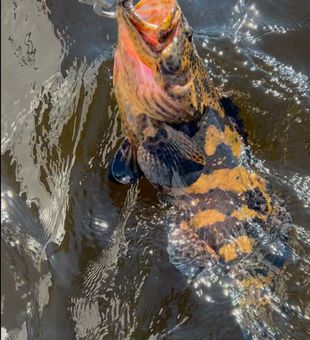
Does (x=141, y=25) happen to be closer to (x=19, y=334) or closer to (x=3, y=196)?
(x=3, y=196)

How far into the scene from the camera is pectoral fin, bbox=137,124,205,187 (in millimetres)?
4086

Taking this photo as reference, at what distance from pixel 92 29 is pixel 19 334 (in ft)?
7.65

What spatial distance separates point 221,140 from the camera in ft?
14.0

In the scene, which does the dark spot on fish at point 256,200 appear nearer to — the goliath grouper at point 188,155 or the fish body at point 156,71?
the goliath grouper at point 188,155

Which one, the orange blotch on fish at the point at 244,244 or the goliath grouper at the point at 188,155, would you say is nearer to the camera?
the goliath grouper at the point at 188,155

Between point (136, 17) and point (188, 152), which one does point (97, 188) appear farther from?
point (136, 17)

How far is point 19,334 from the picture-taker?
4.33 m

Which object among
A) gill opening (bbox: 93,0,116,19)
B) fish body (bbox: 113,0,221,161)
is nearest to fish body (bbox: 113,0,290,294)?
fish body (bbox: 113,0,221,161)

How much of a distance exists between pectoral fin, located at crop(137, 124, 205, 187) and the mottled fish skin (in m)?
0.07

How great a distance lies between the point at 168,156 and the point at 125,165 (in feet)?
1.20

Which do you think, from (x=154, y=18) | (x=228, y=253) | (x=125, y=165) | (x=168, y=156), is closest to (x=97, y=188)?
(x=125, y=165)

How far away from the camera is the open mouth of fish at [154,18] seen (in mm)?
3629

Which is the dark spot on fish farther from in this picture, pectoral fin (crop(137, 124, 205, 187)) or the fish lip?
the fish lip

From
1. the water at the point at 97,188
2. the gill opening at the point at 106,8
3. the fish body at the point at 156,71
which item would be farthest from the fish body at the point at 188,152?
the gill opening at the point at 106,8
